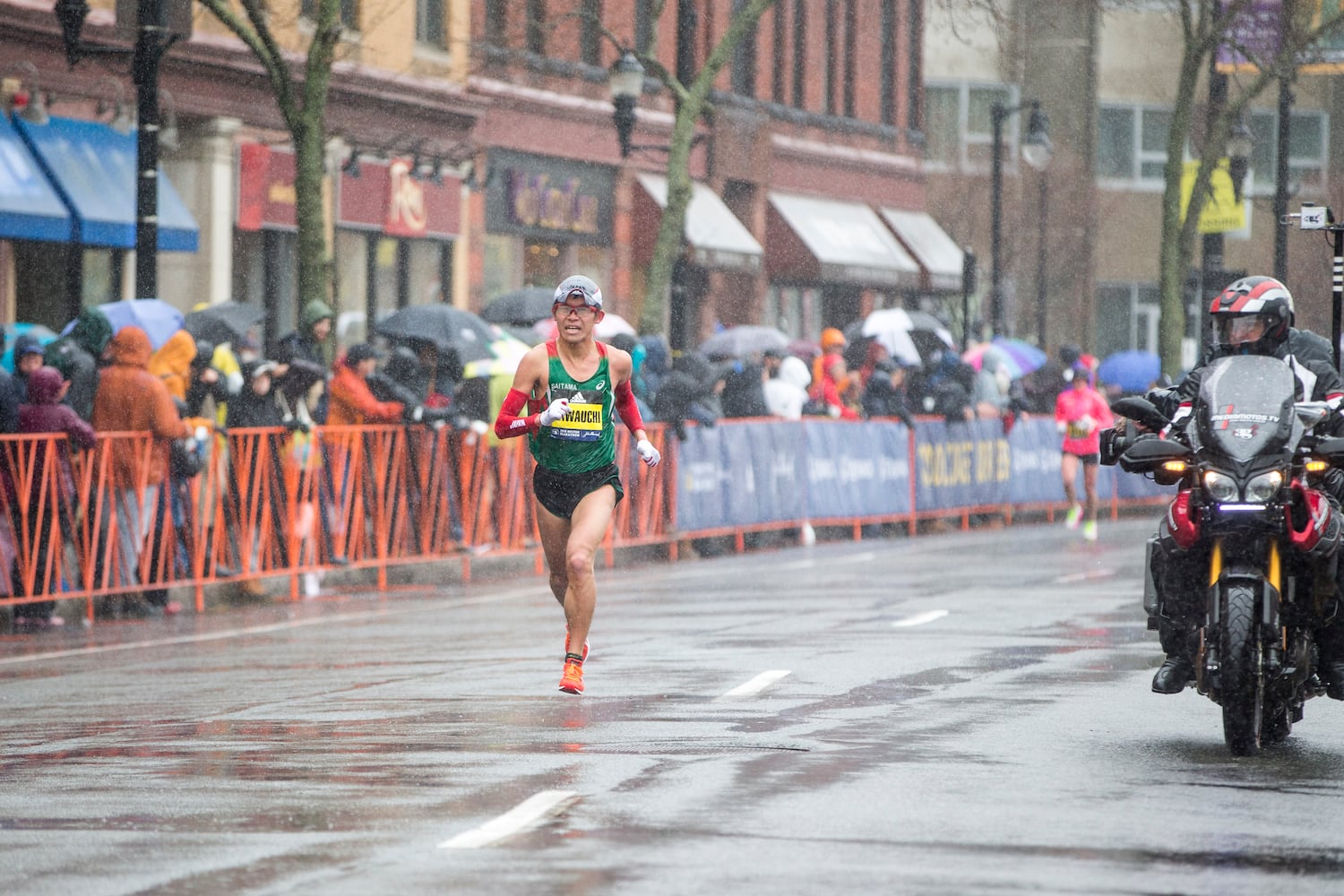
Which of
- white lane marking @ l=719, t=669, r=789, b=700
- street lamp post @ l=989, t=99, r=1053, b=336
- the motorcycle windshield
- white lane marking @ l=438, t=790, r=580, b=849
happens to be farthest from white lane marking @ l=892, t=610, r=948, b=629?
street lamp post @ l=989, t=99, r=1053, b=336

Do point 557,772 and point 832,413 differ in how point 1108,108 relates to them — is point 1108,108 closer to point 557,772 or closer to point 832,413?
point 832,413

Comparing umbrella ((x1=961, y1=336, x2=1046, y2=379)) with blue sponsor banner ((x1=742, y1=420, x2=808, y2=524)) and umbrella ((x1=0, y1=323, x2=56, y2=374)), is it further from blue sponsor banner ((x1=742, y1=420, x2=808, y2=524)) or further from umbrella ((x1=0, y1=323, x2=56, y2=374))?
umbrella ((x1=0, y1=323, x2=56, y2=374))

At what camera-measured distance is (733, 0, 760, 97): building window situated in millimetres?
45231

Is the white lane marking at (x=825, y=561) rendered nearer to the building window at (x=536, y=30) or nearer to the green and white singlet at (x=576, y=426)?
the green and white singlet at (x=576, y=426)

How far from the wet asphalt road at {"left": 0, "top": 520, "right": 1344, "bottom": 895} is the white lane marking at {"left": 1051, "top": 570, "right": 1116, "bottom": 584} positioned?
148 inches

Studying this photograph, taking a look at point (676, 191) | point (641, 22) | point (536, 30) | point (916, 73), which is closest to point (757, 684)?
point (676, 191)

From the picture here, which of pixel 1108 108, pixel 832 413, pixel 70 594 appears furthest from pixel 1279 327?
pixel 1108 108

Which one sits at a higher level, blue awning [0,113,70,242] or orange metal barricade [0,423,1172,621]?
blue awning [0,113,70,242]

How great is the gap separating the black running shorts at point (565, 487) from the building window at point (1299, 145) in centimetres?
5405

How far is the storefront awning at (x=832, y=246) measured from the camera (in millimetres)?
45531

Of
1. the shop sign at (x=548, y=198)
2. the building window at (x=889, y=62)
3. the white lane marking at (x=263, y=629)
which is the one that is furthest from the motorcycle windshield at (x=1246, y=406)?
the building window at (x=889, y=62)

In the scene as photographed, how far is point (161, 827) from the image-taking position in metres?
8.40

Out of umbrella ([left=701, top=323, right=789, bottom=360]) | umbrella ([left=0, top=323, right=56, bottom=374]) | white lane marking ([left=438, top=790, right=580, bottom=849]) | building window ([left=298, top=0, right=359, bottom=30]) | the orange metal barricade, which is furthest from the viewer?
building window ([left=298, top=0, right=359, bottom=30])

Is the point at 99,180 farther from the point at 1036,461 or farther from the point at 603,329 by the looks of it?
the point at 1036,461
